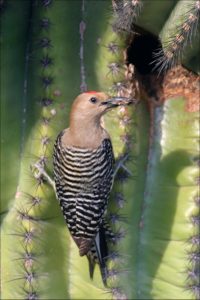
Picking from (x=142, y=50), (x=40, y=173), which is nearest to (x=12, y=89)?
(x=40, y=173)

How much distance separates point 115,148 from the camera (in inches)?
111

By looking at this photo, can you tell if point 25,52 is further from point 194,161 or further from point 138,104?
point 194,161

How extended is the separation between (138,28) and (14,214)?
1.01 meters

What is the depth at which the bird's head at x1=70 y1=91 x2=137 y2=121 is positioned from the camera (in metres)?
2.55

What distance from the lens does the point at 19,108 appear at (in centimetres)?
278

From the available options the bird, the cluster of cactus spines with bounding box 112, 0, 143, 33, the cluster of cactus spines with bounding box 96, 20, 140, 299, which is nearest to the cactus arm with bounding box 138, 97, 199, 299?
the cluster of cactus spines with bounding box 96, 20, 140, 299

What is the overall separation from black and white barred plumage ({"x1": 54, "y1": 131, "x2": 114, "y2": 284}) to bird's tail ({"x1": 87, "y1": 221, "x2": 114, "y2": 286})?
0.11 meters

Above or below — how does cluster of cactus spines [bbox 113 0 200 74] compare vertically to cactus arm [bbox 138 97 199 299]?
above

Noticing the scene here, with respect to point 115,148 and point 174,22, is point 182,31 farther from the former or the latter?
point 115,148

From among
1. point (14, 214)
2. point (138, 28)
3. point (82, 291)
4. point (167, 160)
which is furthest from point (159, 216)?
point (138, 28)

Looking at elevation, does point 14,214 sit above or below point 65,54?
below

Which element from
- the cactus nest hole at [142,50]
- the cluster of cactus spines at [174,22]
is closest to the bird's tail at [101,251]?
the cactus nest hole at [142,50]

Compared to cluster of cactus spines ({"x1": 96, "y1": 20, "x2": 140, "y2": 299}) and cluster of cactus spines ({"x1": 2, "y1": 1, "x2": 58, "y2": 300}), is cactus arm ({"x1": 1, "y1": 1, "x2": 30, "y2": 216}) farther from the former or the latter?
cluster of cactus spines ({"x1": 96, "y1": 20, "x2": 140, "y2": 299})

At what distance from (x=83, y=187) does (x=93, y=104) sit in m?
0.38
